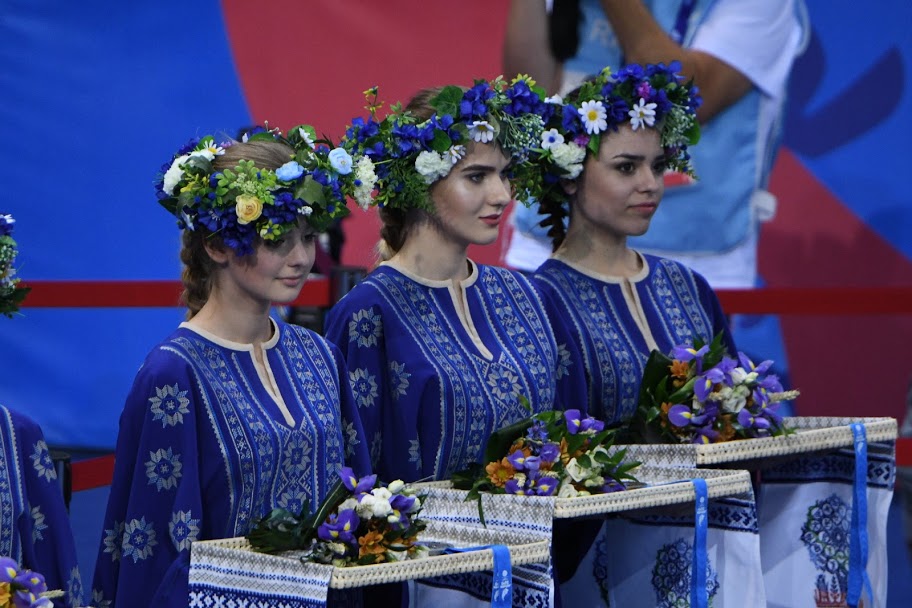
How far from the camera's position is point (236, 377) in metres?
3.35

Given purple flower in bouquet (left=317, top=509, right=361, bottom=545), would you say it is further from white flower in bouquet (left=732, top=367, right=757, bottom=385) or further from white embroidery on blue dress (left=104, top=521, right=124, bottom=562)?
white flower in bouquet (left=732, top=367, right=757, bottom=385)

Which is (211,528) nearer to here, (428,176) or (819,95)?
(428,176)

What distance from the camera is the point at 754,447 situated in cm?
381

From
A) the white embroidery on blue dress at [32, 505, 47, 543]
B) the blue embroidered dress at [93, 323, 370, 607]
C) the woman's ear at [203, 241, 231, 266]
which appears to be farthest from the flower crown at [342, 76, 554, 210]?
the white embroidery on blue dress at [32, 505, 47, 543]

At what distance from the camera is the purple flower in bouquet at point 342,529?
2.94m

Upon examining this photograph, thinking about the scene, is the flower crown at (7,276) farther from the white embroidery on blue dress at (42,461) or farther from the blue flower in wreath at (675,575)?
the blue flower in wreath at (675,575)

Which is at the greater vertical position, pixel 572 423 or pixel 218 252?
pixel 218 252

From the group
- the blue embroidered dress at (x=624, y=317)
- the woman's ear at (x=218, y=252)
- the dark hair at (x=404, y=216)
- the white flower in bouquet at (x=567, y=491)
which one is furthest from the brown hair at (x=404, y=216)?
the white flower in bouquet at (x=567, y=491)

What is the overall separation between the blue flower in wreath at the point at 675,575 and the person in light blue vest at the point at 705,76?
135 inches

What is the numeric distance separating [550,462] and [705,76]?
4.08 metres

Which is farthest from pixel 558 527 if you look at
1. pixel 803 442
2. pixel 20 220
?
pixel 20 220

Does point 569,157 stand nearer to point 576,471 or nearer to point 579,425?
point 579,425

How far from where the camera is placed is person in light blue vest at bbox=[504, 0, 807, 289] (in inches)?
283

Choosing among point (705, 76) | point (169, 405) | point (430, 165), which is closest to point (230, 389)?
point (169, 405)
